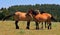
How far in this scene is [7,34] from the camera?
1198 centimetres

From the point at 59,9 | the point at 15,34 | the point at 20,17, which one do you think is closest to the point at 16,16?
the point at 20,17

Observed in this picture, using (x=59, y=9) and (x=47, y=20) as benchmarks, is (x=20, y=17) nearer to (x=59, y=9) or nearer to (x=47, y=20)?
(x=47, y=20)

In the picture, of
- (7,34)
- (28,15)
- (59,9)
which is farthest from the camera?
(59,9)

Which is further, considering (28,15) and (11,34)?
(28,15)

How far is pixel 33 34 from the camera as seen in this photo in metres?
12.2

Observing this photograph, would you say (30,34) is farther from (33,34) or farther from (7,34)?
(7,34)

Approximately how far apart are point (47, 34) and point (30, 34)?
0.91 m

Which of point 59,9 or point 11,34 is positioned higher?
point 11,34

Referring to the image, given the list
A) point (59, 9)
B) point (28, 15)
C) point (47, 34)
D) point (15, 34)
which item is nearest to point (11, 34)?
point (15, 34)

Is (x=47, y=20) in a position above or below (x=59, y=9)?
above

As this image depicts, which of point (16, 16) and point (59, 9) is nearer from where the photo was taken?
point (16, 16)

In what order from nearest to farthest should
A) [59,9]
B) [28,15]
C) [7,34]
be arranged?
[7,34]
[28,15]
[59,9]

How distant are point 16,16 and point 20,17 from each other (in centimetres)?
31

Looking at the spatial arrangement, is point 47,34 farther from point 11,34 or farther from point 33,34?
point 11,34
